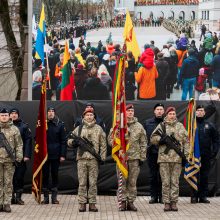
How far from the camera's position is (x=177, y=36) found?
19.8m

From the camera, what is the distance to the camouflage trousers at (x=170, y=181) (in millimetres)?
12789

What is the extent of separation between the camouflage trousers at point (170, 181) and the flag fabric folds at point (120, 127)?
0.62 m

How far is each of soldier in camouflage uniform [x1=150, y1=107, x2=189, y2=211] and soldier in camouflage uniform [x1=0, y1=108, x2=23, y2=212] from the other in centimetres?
225

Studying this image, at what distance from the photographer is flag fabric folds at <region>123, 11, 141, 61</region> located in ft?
61.6

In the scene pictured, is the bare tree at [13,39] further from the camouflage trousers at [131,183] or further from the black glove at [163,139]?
the black glove at [163,139]

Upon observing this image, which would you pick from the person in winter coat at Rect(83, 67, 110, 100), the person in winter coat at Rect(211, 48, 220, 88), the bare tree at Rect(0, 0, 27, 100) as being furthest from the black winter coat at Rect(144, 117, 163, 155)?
the bare tree at Rect(0, 0, 27, 100)

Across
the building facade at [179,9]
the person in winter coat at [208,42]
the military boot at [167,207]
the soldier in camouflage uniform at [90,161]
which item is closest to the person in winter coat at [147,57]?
the building facade at [179,9]

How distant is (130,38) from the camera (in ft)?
61.9

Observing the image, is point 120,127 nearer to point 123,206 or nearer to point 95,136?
point 95,136

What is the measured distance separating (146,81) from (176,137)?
20.2 ft

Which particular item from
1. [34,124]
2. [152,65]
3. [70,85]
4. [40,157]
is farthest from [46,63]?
[40,157]

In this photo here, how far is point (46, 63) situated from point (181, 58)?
3.32m

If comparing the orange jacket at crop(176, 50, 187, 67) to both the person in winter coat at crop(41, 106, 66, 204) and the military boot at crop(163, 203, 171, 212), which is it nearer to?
the person in winter coat at crop(41, 106, 66, 204)

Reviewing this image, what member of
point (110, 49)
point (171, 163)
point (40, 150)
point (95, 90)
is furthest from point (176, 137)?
point (110, 49)
